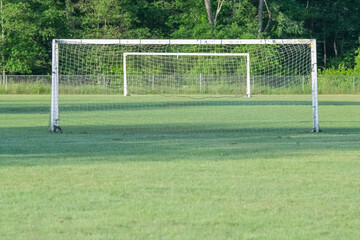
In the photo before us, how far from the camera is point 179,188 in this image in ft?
26.2

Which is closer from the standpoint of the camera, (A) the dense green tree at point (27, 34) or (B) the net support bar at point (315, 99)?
(B) the net support bar at point (315, 99)

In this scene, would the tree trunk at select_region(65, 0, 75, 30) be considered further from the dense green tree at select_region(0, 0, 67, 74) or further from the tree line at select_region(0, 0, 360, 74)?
the dense green tree at select_region(0, 0, 67, 74)

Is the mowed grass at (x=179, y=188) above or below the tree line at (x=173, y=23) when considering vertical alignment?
below

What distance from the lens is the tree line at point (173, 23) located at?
5722cm

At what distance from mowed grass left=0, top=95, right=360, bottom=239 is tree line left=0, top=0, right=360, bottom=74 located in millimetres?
43824

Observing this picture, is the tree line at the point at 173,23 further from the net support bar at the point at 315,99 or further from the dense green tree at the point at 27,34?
the net support bar at the point at 315,99

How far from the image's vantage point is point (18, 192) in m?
7.72

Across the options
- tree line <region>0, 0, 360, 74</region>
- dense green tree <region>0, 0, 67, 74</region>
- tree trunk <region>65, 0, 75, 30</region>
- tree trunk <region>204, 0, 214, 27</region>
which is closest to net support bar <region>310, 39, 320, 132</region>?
tree line <region>0, 0, 360, 74</region>

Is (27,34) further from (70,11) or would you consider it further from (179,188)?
(179,188)

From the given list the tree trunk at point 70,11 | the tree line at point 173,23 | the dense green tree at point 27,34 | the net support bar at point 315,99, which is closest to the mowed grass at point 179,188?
the net support bar at point 315,99

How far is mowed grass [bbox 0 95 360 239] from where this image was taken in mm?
5914

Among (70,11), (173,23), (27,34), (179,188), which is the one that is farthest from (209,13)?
(179,188)

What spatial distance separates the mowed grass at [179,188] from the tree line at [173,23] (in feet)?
144

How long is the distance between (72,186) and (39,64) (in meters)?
52.5
